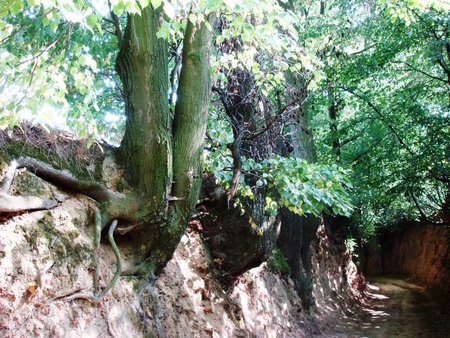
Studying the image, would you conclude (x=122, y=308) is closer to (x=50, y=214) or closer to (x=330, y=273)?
(x=50, y=214)

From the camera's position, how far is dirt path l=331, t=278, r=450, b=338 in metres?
9.86

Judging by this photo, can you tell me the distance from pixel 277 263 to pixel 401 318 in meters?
4.72

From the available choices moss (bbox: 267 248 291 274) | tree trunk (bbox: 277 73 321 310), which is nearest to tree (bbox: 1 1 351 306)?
moss (bbox: 267 248 291 274)

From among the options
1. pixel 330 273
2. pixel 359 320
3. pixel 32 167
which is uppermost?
pixel 32 167

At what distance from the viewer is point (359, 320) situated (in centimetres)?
1194

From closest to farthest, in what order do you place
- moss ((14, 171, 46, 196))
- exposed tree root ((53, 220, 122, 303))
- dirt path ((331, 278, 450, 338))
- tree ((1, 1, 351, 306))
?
moss ((14, 171, 46, 196)) < exposed tree root ((53, 220, 122, 303)) < tree ((1, 1, 351, 306)) < dirt path ((331, 278, 450, 338))

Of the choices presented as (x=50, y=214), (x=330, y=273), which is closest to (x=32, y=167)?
(x=50, y=214)

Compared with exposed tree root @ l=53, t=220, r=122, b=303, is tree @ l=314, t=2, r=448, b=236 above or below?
above

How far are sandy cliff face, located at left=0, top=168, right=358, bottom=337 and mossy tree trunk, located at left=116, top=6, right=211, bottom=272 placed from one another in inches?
20.8

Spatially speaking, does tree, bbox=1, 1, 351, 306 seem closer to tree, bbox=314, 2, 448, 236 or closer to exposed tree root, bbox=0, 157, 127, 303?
exposed tree root, bbox=0, 157, 127, 303

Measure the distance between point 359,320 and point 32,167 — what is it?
1074 centimetres

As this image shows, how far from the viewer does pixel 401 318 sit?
38.5ft

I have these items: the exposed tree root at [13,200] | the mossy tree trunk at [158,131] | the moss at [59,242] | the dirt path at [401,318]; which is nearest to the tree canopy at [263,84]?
the mossy tree trunk at [158,131]

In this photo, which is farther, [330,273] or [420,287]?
[420,287]
